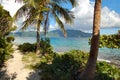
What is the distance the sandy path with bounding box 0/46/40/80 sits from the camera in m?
18.4

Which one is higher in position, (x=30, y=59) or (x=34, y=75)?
(x=30, y=59)

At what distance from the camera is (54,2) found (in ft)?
81.1

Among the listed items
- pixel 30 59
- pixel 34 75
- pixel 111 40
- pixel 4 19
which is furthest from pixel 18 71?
pixel 111 40

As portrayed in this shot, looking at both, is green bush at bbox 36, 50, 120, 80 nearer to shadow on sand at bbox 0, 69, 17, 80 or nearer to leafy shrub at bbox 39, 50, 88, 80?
leafy shrub at bbox 39, 50, 88, 80

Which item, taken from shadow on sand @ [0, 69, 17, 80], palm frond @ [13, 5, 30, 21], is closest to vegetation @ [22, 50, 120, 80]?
shadow on sand @ [0, 69, 17, 80]

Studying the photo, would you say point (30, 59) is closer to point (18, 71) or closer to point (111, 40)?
point (18, 71)

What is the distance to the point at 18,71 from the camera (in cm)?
1994

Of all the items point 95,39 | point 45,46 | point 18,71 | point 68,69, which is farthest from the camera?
point 45,46

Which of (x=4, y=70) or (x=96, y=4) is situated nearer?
(x=96, y=4)

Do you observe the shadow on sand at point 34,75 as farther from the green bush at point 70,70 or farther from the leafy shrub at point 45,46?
the leafy shrub at point 45,46

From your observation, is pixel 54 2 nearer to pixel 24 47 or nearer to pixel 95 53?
pixel 24 47

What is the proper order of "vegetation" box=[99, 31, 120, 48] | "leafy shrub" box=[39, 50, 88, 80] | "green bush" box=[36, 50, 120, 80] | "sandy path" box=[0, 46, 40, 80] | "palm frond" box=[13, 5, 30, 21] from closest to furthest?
"green bush" box=[36, 50, 120, 80]
"leafy shrub" box=[39, 50, 88, 80]
"sandy path" box=[0, 46, 40, 80]
"palm frond" box=[13, 5, 30, 21]
"vegetation" box=[99, 31, 120, 48]

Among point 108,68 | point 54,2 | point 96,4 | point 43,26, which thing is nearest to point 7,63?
point 43,26

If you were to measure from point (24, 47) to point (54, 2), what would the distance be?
6.24 meters
